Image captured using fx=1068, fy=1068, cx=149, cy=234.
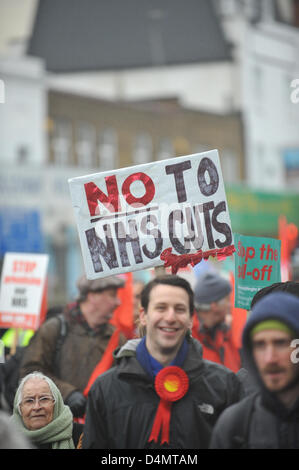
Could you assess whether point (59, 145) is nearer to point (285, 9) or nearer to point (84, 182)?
point (285, 9)

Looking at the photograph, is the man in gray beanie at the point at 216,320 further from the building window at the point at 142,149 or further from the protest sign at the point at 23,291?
the building window at the point at 142,149

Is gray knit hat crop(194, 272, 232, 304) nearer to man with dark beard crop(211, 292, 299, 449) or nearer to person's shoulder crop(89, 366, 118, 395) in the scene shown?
person's shoulder crop(89, 366, 118, 395)

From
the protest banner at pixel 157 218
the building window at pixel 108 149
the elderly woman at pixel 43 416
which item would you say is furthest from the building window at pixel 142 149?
the elderly woman at pixel 43 416

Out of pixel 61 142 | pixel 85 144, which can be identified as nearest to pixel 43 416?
pixel 61 142

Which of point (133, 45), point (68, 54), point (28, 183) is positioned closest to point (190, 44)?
point (133, 45)

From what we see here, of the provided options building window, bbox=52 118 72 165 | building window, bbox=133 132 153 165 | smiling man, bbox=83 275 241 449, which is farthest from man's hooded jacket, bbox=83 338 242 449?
building window, bbox=133 132 153 165

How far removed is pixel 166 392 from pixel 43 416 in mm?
550

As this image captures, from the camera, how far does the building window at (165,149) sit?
39438 mm

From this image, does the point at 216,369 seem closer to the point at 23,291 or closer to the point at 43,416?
the point at 43,416

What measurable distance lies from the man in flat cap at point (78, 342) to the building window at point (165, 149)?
108 ft

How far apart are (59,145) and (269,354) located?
3235 cm

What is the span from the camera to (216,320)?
21.7 feet

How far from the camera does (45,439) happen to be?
4.45 m

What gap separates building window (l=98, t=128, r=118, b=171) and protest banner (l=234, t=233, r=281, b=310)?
105 feet
